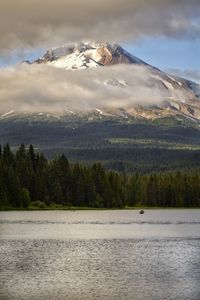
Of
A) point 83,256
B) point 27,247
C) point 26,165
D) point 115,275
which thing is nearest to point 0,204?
point 26,165

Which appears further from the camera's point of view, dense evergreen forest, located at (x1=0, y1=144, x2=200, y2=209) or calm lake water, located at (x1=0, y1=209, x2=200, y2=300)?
dense evergreen forest, located at (x1=0, y1=144, x2=200, y2=209)

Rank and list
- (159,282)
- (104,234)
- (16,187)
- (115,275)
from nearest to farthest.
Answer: (159,282) → (115,275) → (104,234) → (16,187)

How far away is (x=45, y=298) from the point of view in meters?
46.4

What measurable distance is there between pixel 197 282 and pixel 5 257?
23.8m

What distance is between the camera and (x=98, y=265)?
2532 inches

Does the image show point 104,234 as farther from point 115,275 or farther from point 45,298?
point 45,298

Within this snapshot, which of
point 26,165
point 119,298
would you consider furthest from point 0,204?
point 119,298

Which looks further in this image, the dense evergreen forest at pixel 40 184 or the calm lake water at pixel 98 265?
the dense evergreen forest at pixel 40 184

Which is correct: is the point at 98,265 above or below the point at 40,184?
below

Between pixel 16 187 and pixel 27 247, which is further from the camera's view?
pixel 16 187

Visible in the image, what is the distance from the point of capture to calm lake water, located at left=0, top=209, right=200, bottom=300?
49188mm

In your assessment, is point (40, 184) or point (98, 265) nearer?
point (98, 265)

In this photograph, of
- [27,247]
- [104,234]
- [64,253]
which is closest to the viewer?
[64,253]

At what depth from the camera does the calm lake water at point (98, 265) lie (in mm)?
49188
